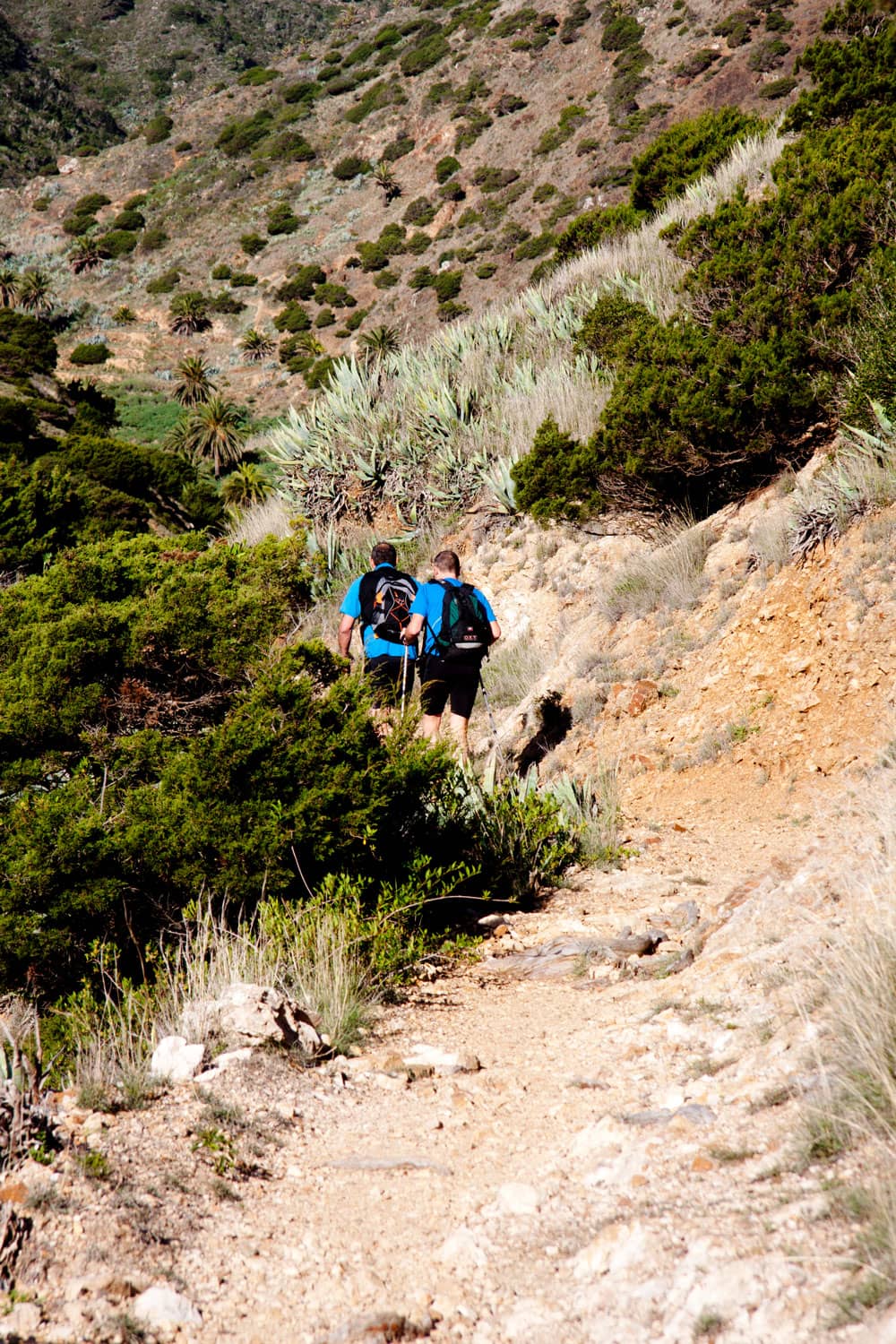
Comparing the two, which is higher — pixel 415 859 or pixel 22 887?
pixel 22 887

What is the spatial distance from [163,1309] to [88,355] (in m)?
44.1

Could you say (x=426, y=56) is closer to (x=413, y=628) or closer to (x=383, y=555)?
(x=383, y=555)

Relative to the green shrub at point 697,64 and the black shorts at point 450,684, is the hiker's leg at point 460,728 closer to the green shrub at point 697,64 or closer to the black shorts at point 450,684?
the black shorts at point 450,684

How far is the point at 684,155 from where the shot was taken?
51.5 feet

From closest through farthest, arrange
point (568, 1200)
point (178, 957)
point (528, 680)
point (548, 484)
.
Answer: point (568, 1200) → point (178, 957) → point (528, 680) → point (548, 484)

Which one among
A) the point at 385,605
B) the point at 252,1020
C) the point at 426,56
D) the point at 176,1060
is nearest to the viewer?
the point at 176,1060

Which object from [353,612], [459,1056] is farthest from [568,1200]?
[353,612]

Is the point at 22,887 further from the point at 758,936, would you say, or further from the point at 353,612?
the point at 353,612

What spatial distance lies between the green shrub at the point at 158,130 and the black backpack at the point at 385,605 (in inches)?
2436

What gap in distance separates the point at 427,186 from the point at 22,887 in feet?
155

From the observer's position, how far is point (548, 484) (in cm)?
1004

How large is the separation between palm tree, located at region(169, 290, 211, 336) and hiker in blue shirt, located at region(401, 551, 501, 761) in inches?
1597

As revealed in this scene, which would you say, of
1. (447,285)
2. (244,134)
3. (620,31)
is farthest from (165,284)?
(620,31)

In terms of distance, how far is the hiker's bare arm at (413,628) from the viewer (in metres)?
6.72
